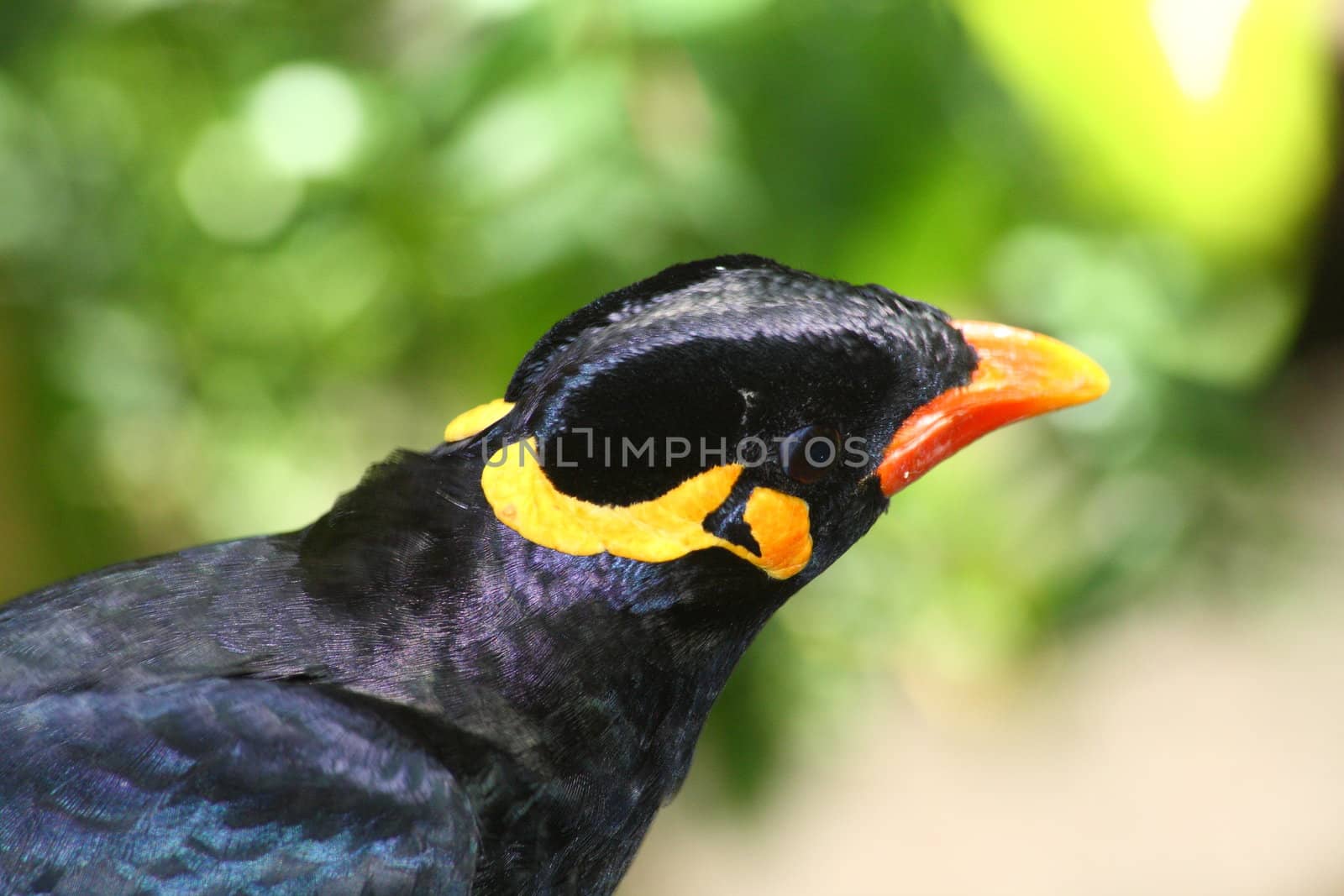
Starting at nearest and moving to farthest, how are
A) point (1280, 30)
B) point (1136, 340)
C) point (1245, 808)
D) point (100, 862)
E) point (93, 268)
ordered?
point (100, 862), point (1280, 30), point (1136, 340), point (93, 268), point (1245, 808)

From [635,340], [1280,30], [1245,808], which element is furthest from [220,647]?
[1245,808]

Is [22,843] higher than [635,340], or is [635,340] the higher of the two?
[635,340]

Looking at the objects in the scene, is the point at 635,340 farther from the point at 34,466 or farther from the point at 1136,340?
the point at 34,466

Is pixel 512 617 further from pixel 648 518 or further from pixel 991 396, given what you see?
pixel 991 396

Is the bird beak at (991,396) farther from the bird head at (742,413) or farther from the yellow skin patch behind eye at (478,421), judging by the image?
the yellow skin patch behind eye at (478,421)

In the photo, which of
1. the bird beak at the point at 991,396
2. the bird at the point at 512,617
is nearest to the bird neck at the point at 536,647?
the bird at the point at 512,617

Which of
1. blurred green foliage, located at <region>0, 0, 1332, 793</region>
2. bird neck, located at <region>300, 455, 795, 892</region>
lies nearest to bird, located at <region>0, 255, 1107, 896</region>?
bird neck, located at <region>300, 455, 795, 892</region>

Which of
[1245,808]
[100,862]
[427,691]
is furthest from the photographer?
[1245,808]

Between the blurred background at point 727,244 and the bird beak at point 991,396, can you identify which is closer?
the bird beak at point 991,396

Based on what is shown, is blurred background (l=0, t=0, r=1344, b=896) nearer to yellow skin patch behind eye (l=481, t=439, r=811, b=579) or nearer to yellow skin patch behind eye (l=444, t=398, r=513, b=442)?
yellow skin patch behind eye (l=444, t=398, r=513, b=442)
